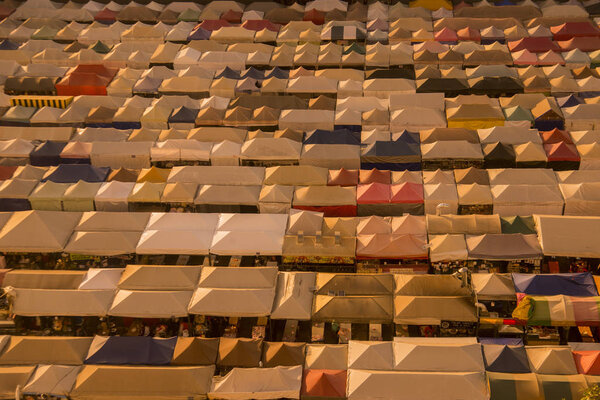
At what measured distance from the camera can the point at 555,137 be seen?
29484mm


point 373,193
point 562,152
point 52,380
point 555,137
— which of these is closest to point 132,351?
point 52,380

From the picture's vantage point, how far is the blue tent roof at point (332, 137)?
98.8 ft

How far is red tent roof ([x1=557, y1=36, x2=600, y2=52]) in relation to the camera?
38812 millimetres

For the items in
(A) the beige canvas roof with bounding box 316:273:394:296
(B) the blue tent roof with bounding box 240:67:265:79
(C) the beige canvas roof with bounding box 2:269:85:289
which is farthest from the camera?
(B) the blue tent roof with bounding box 240:67:265:79

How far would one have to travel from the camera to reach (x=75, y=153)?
30.0 metres

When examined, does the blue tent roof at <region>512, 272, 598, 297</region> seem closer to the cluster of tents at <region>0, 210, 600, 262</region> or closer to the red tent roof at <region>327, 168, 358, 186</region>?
the cluster of tents at <region>0, 210, 600, 262</region>

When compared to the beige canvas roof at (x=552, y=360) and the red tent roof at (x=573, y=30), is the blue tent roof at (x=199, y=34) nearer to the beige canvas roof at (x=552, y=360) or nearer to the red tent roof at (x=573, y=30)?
the red tent roof at (x=573, y=30)

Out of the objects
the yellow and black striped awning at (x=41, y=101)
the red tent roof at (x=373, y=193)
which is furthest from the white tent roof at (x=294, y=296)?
the yellow and black striped awning at (x=41, y=101)

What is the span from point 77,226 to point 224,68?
15502 mm

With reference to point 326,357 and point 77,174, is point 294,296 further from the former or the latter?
point 77,174

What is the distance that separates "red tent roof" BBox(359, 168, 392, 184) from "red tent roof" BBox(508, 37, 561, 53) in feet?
52.8

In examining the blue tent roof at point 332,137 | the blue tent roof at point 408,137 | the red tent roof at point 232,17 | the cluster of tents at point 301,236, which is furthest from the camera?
the red tent roof at point 232,17

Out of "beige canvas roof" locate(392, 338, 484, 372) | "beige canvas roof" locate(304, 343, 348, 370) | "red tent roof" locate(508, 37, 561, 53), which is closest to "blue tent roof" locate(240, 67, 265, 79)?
"red tent roof" locate(508, 37, 561, 53)

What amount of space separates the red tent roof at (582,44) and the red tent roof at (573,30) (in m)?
1.26
